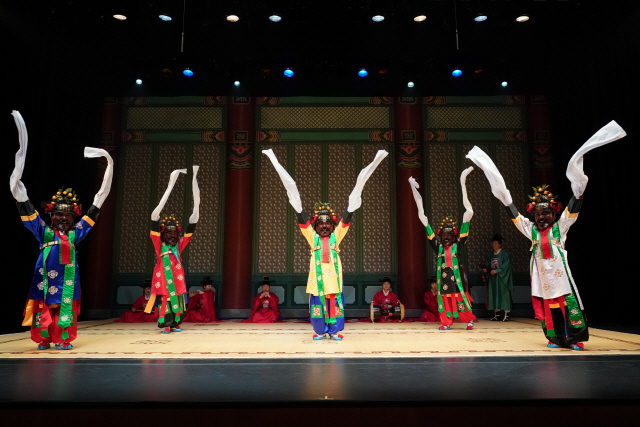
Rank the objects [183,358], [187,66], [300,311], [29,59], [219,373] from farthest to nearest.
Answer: [300,311]
[187,66]
[29,59]
[183,358]
[219,373]

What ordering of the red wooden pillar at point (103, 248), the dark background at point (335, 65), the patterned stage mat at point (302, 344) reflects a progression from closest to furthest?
the patterned stage mat at point (302, 344)
the dark background at point (335, 65)
the red wooden pillar at point (103, 248)

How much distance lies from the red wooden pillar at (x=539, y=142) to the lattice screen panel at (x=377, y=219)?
2.53 metres

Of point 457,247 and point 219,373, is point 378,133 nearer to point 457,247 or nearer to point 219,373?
point 457,247

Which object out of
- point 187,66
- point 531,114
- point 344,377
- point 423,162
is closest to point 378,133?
point 423,162

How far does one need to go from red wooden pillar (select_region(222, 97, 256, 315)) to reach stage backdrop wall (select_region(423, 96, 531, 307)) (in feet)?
10.1

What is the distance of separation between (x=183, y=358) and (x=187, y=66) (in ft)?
15.2

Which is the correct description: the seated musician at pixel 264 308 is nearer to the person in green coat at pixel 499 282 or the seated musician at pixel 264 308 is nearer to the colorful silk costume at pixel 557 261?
the person in green coat at pixel 499 282

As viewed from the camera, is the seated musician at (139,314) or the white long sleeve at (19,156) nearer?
the white long sleeve at (19,156)

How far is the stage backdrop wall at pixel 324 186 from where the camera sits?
742 cm

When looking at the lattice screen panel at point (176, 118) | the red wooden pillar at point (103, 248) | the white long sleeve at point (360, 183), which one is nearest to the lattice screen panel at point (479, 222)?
the white long sleeve at point (360, 183)

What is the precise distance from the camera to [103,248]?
7.28 meters

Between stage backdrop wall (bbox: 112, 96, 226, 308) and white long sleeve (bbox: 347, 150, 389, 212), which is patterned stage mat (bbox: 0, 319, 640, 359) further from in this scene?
stage backdrop wall (bbox: 112, 96, 226, 308)

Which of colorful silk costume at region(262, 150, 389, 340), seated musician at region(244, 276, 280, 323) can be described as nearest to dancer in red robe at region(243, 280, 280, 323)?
seated musician at region(244, 276, 280, 323)

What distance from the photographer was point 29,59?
559cm
